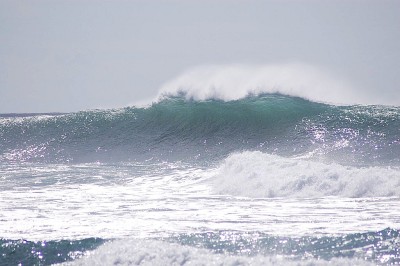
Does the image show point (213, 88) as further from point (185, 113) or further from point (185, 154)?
point (185, 154)

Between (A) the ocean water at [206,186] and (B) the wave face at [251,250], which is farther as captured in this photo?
(A) the ocean water at [206,186]

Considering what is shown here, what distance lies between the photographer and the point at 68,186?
13117mm

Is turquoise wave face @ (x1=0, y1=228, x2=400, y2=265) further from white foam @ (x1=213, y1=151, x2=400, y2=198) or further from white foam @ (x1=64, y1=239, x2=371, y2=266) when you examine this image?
white foam @ (x1=213, y1=151, x2=400, y2=198)

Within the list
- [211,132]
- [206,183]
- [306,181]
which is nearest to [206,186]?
[206,183]

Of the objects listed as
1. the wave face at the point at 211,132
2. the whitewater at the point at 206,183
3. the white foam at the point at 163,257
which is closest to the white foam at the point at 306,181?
the whitewater at the point at 206,183

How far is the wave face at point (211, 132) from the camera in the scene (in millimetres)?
18250

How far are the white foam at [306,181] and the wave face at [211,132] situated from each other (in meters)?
3.97

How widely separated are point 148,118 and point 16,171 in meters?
8.07

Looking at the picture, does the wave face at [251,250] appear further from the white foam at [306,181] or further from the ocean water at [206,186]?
the white foam at [306,181]

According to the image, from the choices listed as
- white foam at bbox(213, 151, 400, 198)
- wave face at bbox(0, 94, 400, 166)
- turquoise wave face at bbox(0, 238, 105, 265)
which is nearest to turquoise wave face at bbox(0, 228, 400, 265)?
turquoise wave face at bbox(0, 238, 105, 265)

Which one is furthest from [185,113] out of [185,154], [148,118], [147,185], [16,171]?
[147,185]

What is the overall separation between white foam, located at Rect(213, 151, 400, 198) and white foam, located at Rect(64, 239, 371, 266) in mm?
4311

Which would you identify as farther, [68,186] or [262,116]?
[262,116]

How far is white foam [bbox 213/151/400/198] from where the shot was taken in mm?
10594
